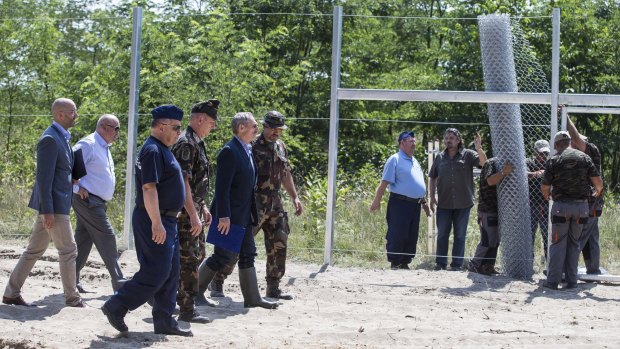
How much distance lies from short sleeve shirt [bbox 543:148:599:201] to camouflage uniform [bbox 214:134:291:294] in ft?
9.69

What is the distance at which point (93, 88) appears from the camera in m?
15.4

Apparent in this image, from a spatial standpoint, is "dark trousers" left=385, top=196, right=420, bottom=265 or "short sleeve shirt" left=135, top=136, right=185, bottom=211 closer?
"short sleeve shirt" left=135, top=136, right=185, bottom=211

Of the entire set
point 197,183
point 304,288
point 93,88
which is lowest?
point 304,288

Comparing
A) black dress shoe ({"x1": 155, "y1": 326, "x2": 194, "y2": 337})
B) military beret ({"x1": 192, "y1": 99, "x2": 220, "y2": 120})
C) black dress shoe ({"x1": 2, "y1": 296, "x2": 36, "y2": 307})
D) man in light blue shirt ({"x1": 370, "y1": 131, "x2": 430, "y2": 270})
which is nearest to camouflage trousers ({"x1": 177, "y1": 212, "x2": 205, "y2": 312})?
black dress shoe ({"x1": 155, "y1": 326, "x2": 194, "y2": 337})

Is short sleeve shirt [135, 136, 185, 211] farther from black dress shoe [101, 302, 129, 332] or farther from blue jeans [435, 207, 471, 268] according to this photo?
blue jeans [435, 207, 471, 268]

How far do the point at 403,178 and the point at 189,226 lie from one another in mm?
4466

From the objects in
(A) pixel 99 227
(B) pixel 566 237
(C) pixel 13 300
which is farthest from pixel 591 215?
(C) pixel 13 300

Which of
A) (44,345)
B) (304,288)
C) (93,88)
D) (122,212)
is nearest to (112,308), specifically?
(44,345)

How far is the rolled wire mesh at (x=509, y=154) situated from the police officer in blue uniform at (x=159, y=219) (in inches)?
199

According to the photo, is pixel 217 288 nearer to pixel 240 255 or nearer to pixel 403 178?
pixel 240 255

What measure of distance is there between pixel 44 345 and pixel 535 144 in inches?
257

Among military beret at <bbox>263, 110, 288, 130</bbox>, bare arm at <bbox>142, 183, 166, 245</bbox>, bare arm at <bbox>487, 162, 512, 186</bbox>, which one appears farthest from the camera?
bare arm at <bbox>487, 162, 512, 186</bbox>

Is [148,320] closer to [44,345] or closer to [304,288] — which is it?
[44,345]

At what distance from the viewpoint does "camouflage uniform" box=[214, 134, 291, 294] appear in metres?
8.81
